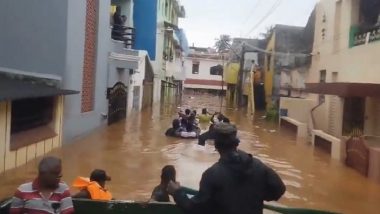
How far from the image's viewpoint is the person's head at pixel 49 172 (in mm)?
3348

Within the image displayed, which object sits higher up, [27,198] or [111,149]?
[27,198]

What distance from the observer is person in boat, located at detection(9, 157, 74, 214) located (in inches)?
132

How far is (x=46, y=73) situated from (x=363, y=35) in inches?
426

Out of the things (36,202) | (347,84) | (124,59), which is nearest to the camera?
(36,202)

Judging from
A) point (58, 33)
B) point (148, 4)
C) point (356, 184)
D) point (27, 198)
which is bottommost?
point (356, 184)

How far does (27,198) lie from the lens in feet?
11.2

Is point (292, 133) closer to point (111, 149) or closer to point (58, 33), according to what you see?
point (111, 149)

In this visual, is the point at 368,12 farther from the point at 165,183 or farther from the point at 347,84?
the point at 165,183

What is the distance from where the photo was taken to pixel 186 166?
12352 mm

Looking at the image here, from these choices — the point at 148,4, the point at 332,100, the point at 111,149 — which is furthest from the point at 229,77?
the point at 111,149

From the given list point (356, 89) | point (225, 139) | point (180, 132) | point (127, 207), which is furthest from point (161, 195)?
point (180, 132)

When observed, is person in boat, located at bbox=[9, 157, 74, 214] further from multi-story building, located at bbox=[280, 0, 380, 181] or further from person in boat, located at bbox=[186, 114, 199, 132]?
person in boat, located at bbox=[186, 114, 199, 132]

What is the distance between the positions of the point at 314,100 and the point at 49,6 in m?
15.2

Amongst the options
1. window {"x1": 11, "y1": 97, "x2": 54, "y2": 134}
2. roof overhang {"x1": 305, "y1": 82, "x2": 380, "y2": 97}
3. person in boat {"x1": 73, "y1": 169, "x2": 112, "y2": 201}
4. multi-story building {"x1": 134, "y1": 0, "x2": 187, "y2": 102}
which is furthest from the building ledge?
multi-story building {"x1": 134, "y1": 0, "x2": 187, "y2": 102}
